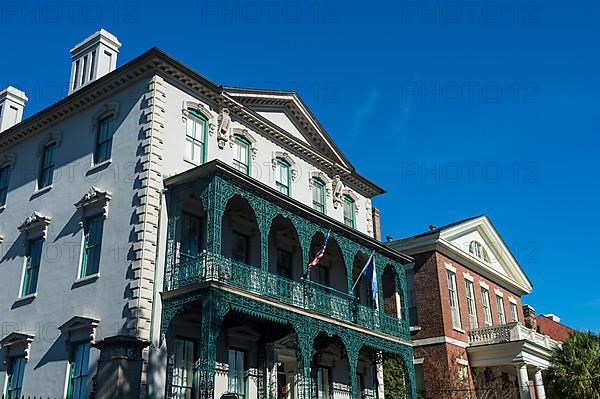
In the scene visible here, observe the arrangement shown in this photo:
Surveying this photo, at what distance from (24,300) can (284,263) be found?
28.7 ft

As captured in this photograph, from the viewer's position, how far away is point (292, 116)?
26641 mm

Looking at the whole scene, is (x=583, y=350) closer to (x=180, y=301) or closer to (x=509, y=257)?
(x=509, y=257)

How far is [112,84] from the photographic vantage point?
2158cm

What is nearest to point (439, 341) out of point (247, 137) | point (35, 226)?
point (247, 137)

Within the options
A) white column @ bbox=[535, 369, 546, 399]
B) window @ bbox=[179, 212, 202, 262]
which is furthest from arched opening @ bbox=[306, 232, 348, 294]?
white column @ bbox=[535, 369, 546, 399]

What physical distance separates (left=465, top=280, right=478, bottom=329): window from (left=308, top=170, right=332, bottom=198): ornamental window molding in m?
10.5

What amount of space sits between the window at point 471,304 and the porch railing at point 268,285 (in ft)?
31.4

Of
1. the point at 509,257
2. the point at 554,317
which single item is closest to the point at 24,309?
the point at 509,257

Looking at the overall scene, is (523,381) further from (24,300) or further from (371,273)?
(24,300)

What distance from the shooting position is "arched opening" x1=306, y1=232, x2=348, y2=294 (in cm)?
2570

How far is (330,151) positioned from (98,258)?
1140cm

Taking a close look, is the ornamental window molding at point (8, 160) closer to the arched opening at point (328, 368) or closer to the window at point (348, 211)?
the arched opening at point (328, 368)

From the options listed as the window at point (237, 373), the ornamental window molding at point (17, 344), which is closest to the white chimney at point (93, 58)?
the ornamental window molding at point (17, 344)

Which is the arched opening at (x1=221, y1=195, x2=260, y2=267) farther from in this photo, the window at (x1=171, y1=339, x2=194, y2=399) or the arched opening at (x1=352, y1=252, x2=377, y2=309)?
the arched opening at (x1=352, y1=252, x2=377, y2=309)
